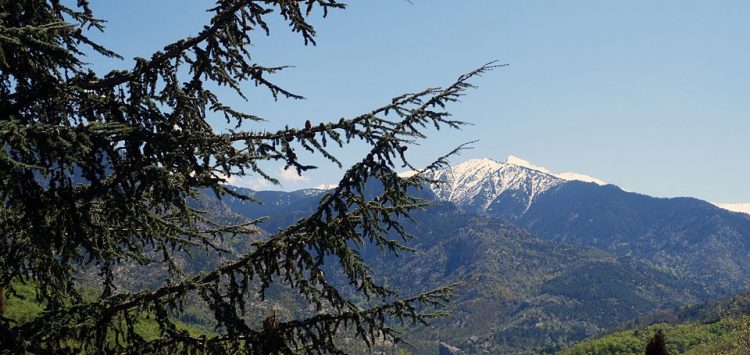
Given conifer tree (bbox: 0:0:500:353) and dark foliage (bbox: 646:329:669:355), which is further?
dark foliage (bbox: 646:329:669:355)

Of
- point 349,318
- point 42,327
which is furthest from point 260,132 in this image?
point 42,327

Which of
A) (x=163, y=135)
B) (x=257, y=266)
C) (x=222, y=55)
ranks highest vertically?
(x=222, y=55)

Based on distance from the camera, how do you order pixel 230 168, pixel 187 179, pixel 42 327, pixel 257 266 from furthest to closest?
pixel 230 168, pixel 257 266, pixel 187 179, pixel 42 327

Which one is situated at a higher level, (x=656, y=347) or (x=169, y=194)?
(x=169, y=194)

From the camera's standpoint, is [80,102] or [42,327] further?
[80,102]

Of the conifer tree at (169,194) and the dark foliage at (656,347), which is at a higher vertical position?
the conifer tree at (169,194)

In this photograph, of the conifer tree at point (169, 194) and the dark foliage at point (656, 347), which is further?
the dark foliage at point (656, 347)

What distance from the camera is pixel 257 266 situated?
759 cm

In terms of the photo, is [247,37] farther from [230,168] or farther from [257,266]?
[257,266]

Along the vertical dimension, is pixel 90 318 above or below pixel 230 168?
below

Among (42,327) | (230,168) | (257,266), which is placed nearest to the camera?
(42,327)

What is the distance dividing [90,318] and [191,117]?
285 centimetres

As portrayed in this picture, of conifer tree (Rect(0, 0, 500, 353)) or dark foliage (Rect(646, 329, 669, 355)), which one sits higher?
conifer tree (Rect(0, 0, 500, 353))

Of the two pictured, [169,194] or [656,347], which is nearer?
[169,194]
